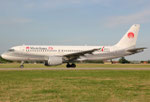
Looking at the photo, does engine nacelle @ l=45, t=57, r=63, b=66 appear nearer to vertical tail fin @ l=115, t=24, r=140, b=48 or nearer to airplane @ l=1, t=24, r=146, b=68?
airplane @ l=1, t=24, r=146, b=68

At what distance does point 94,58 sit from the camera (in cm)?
3756

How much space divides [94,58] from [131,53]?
774cm

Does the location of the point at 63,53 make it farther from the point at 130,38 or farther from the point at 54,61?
the point at 130,38

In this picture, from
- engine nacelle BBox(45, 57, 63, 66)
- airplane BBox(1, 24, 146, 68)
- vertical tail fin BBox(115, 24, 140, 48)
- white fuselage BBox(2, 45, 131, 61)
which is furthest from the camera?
vertical tail fin BBox(115, 24, 140, 48)

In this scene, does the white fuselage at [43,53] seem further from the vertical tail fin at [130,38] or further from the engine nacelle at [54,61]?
the vertical tail fin at [130,38]

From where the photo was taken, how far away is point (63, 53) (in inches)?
1438

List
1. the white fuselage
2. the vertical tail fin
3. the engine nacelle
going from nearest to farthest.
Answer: the engine nacelle → the white fuselage → the vertical tail fin

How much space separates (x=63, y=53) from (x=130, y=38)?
1449 centimetres

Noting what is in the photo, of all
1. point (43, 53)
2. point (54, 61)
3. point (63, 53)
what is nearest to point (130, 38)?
point (63, 53)

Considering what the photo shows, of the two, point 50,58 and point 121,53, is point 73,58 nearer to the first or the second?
point 50,58

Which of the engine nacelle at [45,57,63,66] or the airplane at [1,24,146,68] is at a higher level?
the airplane at [1,24,146,68]

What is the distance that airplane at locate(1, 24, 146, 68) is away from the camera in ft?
113

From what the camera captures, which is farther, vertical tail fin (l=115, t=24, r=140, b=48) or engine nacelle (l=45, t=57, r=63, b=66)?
vertical tail fin (l=115, t=24, r=140, b=48)

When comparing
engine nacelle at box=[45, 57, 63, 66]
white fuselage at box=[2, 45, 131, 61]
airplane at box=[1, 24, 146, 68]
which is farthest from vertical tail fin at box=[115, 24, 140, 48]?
engine nacelle at box=[45, 57, 63, 66]
